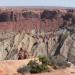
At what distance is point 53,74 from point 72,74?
1.01m

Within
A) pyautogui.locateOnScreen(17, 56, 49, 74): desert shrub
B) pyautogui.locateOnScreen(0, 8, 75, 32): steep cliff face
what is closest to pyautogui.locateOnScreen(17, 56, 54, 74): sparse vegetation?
pyautogui.locateOnScreen(17, 56, 49, 74): desert shrub

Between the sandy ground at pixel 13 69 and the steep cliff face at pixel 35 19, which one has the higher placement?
the sandy ground at pixel 13 69

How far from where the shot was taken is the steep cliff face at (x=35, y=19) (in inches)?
2517

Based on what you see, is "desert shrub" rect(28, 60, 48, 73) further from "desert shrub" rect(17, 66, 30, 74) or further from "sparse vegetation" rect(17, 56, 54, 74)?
"desert shrub" rect(17, 66, 30, 74)

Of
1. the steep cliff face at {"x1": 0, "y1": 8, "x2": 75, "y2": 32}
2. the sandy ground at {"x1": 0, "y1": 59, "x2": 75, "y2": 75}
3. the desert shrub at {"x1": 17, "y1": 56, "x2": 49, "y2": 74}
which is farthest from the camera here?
the steep cliff face at {"x1": 0, "y1": 8, "x2": 75, "y2": 32}

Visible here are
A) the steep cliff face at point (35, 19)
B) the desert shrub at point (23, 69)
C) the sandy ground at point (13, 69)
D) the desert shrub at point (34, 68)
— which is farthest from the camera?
the steep cliff face at point (35, 19)

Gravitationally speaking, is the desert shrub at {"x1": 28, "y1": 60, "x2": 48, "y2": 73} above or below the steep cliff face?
above

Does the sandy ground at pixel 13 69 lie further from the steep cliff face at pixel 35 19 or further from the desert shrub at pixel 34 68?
the steep cliff face at pixel 35 19

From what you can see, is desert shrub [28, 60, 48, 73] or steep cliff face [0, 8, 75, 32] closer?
desert shrub [28, 60, 48, 73]

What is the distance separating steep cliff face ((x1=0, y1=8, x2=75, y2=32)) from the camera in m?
63.9

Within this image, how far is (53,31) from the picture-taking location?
61.7 metres

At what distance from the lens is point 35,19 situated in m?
68.7

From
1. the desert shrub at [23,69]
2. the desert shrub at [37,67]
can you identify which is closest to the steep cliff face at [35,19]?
the desert shrub at [37,67]

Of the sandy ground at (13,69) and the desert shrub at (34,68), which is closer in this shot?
the sandy ground at (13,69)
